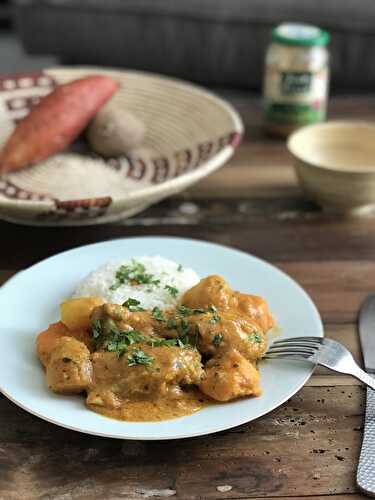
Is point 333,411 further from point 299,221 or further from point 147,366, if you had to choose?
point 299,221

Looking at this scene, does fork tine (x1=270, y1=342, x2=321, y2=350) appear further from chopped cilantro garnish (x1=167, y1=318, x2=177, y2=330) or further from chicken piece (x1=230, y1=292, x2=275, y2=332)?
chopped cilantro garnish (x1=167, y1=318, x2=177, y2=330)

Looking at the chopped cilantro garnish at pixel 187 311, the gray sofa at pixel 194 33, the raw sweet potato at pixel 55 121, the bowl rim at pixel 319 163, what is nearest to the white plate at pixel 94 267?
the chopped cilantro garnish at pixel 187 311

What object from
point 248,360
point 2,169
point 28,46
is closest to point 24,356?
point 248,360

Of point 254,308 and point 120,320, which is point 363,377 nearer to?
point 254,308

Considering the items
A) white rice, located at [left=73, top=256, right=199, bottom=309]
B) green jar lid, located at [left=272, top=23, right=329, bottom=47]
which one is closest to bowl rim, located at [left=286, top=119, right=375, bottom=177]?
green jar lid, located at [left=272, top=23, right=329, bottom=47]

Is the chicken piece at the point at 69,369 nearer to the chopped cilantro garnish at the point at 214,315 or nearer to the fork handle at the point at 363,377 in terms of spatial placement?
the chopped cilantro garnish at the point at 214,315
